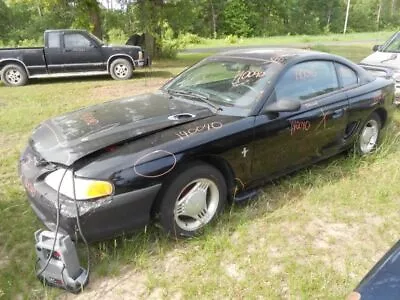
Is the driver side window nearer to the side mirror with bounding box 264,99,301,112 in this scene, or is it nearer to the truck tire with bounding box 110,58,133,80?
the side mirror with bounding box 264,99,301,112

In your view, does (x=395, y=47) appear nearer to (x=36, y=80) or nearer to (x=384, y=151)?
(x=384, y=151)

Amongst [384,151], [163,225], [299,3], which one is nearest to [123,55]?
[384,151]

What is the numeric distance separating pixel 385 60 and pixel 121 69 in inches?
283

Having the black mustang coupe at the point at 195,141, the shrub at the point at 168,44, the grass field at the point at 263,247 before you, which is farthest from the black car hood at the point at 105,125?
the shrub at the point at 168,44

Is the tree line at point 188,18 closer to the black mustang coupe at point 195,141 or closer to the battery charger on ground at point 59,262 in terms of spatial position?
the black mustang coupe at point 195,141

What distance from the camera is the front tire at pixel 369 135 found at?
4527 millimetres

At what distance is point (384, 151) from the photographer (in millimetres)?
4734

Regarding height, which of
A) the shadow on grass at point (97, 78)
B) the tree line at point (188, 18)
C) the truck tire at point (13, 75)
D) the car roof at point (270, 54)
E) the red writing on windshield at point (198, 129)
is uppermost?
the tree line at point (188, 18)

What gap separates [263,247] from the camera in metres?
2.97

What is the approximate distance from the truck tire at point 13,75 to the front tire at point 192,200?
911 centimetres

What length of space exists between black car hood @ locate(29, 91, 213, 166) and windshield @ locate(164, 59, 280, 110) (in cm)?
26

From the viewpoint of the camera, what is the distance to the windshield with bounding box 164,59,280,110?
3.38 meters

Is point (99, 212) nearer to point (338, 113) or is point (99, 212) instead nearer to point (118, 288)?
point (118, 288)

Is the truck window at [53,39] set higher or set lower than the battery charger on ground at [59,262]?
higher
